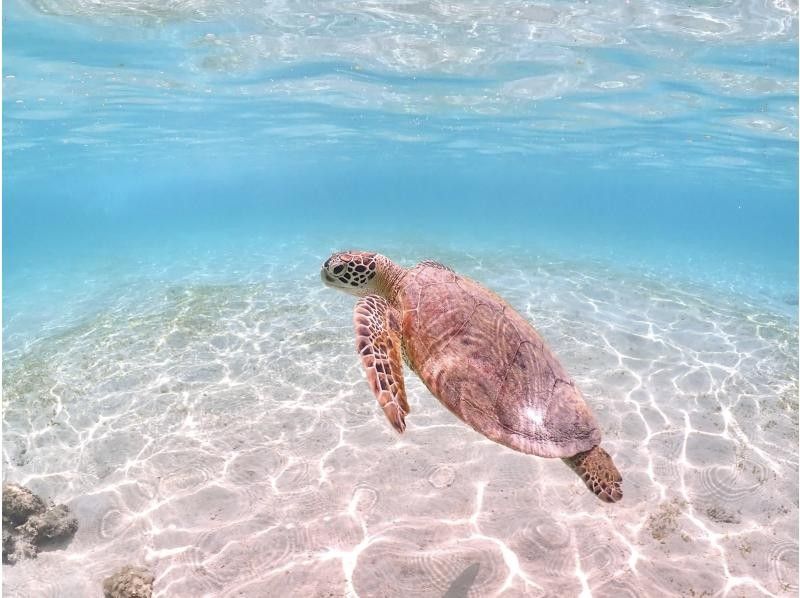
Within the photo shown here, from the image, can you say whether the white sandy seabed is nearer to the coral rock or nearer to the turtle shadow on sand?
the turtle shadow on sand

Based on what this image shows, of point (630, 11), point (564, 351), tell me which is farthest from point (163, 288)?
point (630, 11)

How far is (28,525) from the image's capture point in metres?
6.04

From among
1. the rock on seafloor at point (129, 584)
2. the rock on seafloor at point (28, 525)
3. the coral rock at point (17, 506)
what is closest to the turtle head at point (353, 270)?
the rock on seafloor at point (129, 584)

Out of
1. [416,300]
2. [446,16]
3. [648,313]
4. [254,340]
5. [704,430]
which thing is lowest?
[648,313]

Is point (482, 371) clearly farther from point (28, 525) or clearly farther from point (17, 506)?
point (17, 506)

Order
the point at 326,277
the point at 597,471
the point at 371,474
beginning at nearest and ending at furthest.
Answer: the point at 597,471 → the point at 326,277 → the point at 371,474

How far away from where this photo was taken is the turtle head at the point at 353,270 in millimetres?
4762

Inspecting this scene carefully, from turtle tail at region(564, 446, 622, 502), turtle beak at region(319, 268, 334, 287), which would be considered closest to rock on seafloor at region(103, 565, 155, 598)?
turtle beak at region(319, 268, 334, 287)

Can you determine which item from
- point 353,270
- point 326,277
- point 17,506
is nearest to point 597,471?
point 353,270

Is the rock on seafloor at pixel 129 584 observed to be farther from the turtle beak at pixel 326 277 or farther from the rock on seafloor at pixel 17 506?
the turtle beak at pixel 326 277

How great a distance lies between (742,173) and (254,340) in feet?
170

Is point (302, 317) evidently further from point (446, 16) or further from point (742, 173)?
point (742, 173)

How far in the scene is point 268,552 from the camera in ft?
18.5

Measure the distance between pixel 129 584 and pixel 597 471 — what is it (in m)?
5.03
